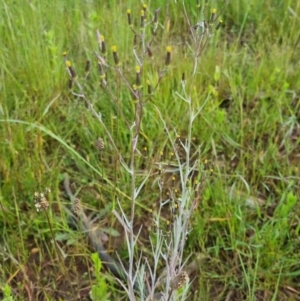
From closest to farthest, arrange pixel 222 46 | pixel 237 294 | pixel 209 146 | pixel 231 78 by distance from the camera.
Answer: pixel 237 294
pixel 209 146
pixel 231 78
pixel 222 46

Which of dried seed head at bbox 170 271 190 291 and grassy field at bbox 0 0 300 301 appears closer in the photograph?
dried seed head at bbox 170 271 190 291

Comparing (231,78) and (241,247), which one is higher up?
(231,78)

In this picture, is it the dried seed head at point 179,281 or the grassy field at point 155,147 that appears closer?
the dried seed head at point 179,281

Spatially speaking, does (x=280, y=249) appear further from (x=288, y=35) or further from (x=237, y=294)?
(x=288, y=35)

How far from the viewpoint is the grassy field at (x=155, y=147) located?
5.74ft

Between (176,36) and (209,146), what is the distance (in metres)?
0.70

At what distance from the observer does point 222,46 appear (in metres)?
2.50

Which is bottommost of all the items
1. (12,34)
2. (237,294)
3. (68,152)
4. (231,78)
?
(237,294)

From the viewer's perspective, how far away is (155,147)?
2092 millimetres

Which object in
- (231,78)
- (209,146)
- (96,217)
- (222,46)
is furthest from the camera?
(222,46)

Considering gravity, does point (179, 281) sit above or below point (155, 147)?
above

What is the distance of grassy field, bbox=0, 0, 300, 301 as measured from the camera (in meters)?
1.75

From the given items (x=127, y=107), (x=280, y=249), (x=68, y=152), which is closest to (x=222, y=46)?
(x=127, y=107)

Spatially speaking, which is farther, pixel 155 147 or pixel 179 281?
pixel 155 147
